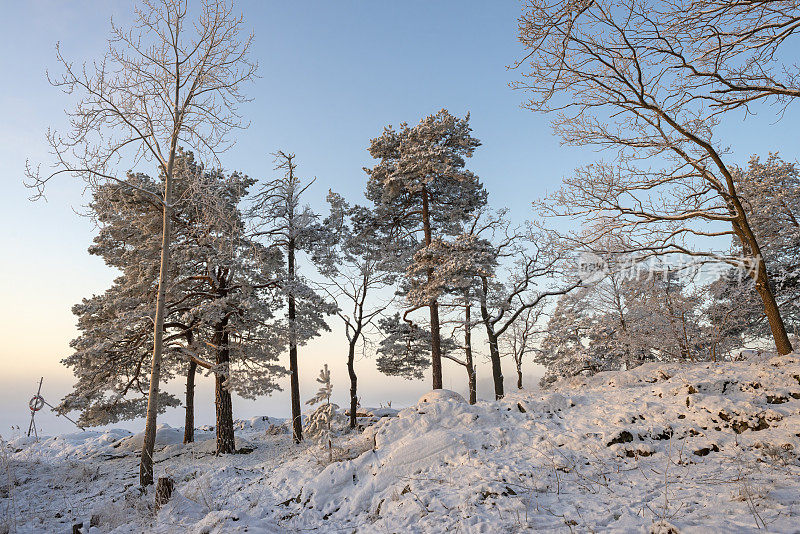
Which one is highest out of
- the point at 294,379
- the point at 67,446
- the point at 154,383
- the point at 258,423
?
the point at 154,383

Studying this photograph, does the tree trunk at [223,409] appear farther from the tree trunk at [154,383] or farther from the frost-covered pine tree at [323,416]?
the frost-covered pine tree at [323,416]

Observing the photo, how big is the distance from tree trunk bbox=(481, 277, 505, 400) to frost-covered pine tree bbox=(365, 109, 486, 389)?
11.0 ft

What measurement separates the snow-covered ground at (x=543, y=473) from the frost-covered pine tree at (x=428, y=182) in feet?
29.4

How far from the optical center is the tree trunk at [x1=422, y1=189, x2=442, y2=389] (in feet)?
56.7

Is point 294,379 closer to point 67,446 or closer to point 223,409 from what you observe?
point 223,409

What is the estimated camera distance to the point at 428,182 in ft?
57.4

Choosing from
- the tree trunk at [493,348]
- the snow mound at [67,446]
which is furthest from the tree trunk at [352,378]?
the snow mound at [67,446]

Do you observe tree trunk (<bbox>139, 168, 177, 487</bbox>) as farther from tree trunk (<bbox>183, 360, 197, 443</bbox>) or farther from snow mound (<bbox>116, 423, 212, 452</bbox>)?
snow mound (<bbox>116, 423, 212, 452</bbox>)

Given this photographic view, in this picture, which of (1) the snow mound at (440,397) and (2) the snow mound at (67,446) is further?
(2) the snow mound at (67,446)

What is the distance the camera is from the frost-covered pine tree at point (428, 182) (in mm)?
17803

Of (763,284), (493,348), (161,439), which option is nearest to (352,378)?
(493,348)

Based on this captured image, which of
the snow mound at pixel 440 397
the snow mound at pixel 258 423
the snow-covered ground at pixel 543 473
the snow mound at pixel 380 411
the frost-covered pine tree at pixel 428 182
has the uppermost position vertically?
the frost-covered pine tree at pixel 428 182

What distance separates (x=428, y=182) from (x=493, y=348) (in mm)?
9416

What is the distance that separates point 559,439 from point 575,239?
6248mm
